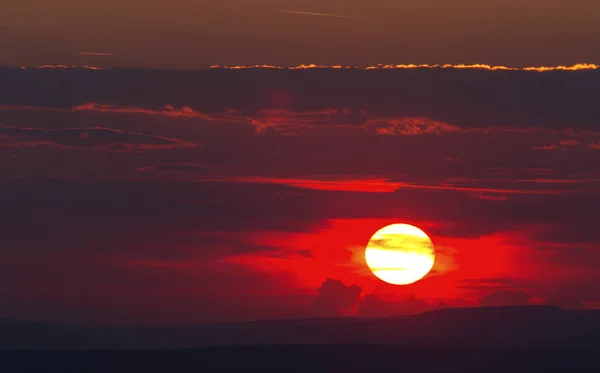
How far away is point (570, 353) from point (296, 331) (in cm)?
4470

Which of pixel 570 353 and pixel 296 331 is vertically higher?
pixel 296 331

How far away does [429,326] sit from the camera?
192 metres

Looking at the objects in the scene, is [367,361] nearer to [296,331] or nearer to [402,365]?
[402,365]

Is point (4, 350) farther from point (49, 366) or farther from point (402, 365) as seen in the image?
point (402, 365)

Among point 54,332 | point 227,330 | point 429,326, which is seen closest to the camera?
point 227,330

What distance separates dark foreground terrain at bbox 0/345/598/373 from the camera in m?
114

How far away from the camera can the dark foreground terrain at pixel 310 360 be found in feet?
373

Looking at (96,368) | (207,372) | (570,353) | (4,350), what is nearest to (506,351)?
(570,353)

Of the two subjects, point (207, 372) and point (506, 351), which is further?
point (506, 351)

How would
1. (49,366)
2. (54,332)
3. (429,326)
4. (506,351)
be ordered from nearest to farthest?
1. (49,366)
2. (506,351)
3. (54,332)
4. (429,326)

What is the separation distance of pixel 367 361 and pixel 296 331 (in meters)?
46.8

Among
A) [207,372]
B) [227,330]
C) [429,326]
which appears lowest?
[207,372]

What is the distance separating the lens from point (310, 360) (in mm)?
119688

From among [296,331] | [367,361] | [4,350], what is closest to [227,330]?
[296,331]
